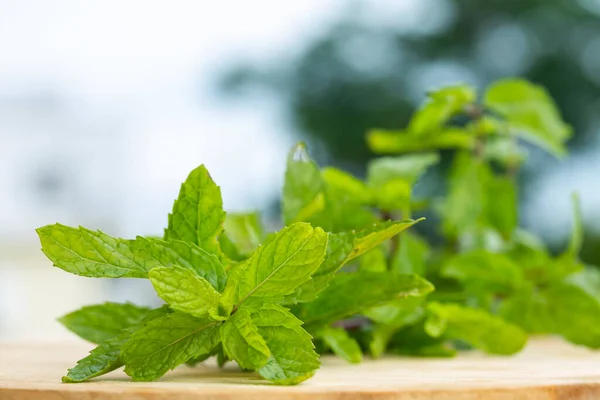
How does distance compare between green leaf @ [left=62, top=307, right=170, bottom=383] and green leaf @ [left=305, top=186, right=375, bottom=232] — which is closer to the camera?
green leaf @ [left=62, top=307, right=170, bottom=383]

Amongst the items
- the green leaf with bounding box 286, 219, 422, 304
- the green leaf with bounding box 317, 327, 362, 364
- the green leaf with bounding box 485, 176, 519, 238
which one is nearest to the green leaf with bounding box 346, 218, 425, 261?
the green leaf with bounding box 286, 219, 422, 304

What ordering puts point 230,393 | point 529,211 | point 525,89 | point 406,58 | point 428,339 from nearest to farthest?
point 230,393 < point 428,339 < point 525,89 < point 529,211 < point 406,58

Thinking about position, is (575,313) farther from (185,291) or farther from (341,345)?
(185,291)

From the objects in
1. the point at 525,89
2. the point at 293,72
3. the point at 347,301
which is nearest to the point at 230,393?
the point at 347,301

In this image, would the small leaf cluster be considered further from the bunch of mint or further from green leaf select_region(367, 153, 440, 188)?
green leaf select_region(367, 153, 440, 188)

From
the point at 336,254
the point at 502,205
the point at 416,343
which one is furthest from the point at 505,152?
the point at 336,254

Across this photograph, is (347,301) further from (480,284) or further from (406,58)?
(406,58)
